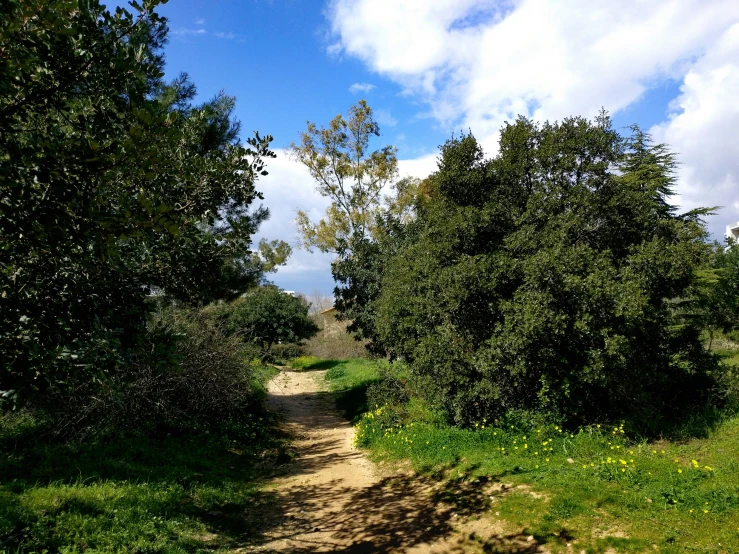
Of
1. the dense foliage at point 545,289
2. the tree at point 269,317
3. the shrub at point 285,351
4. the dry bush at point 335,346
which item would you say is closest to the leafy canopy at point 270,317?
the tree at point 269,317

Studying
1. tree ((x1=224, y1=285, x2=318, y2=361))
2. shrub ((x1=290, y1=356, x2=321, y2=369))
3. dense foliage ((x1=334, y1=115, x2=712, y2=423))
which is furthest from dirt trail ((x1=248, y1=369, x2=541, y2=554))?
shrub ((x1=290, y1=356, x2=321, y2=369))

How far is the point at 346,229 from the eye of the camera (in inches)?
1033

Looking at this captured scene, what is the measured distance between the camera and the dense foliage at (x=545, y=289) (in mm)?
7762

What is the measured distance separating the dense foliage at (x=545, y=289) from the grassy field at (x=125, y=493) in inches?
160

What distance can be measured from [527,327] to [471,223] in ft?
8.66

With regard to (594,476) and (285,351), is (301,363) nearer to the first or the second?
(285,351)

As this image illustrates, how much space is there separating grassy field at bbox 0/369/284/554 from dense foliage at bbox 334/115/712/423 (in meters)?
4.06

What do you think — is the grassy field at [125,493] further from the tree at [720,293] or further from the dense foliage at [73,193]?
the tree at [720,293]

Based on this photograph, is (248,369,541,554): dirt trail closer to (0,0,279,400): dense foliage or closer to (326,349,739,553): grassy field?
(326,349,739,553): grassy field

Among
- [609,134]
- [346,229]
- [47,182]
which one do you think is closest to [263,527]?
[47,182]

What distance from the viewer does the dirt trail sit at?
5.10m

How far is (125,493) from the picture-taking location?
5.48 meters

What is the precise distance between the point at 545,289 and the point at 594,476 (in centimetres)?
305

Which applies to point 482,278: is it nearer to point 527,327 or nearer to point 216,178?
point 527,327
